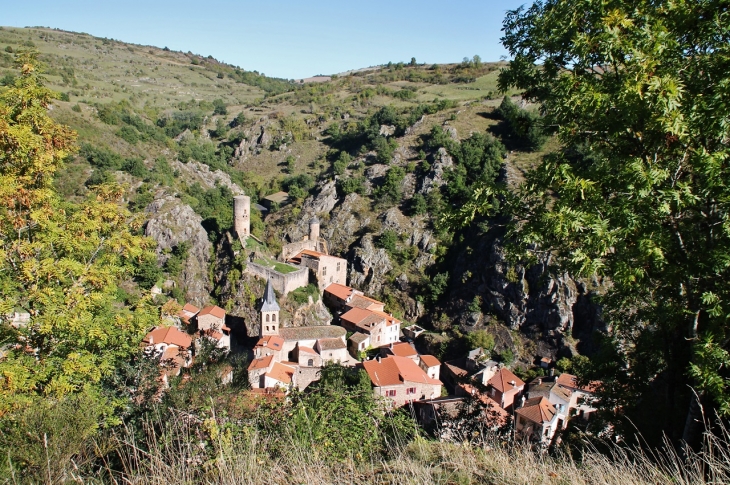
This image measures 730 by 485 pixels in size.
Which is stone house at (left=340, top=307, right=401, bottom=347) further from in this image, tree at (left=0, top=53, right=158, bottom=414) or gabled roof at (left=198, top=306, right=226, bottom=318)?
tree at (left=0, top=53, right=158, bottom=414)

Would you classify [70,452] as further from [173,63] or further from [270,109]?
[173,63]

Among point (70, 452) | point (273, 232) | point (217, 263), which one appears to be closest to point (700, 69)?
point (70, 452)

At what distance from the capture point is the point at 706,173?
4.89m

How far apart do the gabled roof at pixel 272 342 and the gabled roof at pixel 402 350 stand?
7510mm

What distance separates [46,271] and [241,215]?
3199cm

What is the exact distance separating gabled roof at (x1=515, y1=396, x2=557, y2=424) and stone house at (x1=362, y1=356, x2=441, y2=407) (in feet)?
17.4

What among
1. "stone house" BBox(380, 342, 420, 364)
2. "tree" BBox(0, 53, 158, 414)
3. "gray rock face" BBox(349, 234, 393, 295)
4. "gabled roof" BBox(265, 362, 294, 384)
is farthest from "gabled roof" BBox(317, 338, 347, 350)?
"tree" BBox(0, 53, 158, 414)

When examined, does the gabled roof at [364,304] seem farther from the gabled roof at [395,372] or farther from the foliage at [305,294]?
the gabled roof at [395,372]

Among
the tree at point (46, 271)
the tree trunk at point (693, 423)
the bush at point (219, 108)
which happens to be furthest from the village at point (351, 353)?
the bush at point (219, 108)

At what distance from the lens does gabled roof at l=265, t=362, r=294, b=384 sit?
2356cm

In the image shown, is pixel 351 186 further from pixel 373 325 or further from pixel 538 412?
pixel 538 412

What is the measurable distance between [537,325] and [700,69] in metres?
30.3

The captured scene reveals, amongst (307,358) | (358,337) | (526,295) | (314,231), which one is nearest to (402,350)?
(358,337)

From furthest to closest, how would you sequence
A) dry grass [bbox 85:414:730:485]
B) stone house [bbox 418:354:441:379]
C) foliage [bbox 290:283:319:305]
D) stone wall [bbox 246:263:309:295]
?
1. foliage [bbox 290:283:319:305]
2. stone wall [bbox 246:263:309:295]
3. stone house [bbox 418:354:441:379]
4. dry grass [bbox 85:414:730:485]
